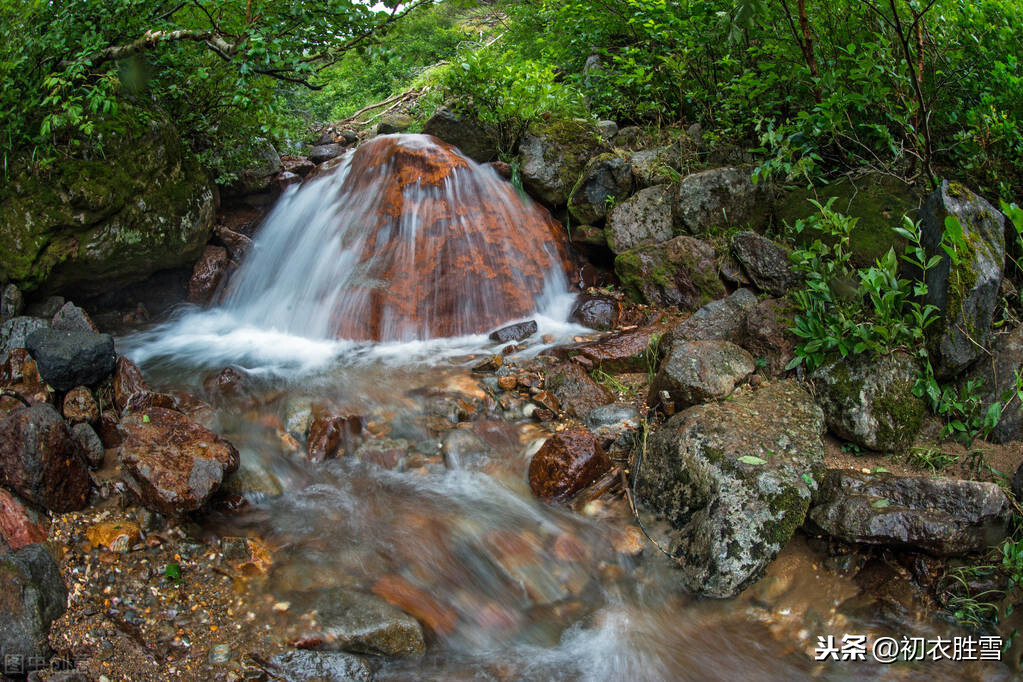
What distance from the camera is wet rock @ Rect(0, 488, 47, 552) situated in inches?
124

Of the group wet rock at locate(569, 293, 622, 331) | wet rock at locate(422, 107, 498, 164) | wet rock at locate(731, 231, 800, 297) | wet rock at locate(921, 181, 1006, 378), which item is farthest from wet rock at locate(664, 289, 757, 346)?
wet rock at locate(422, 107, 498, 164)

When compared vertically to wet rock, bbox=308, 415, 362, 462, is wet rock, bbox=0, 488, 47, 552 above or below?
above

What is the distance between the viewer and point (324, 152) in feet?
34.3

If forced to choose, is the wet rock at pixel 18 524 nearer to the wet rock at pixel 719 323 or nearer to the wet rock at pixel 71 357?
the wet rock at pixel 71 357

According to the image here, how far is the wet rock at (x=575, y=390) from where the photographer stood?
4.96 m

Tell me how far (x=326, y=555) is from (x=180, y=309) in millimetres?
4851

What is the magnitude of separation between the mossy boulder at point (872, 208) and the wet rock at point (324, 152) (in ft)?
26.0

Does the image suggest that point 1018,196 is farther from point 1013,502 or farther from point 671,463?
point 671,463

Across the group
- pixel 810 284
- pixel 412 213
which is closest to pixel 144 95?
pixel 412 213

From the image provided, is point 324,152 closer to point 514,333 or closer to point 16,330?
point 514,333

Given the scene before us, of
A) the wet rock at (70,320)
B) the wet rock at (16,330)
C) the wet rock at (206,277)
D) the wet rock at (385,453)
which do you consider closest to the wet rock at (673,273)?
the wet rock at (385,453)

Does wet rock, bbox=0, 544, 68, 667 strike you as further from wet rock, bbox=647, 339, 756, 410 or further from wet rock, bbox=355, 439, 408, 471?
wet rock, bbox=647, 339, 756, 410

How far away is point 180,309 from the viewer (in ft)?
23.5

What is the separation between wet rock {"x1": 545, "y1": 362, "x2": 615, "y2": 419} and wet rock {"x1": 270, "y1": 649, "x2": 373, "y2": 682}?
2.56 metres
